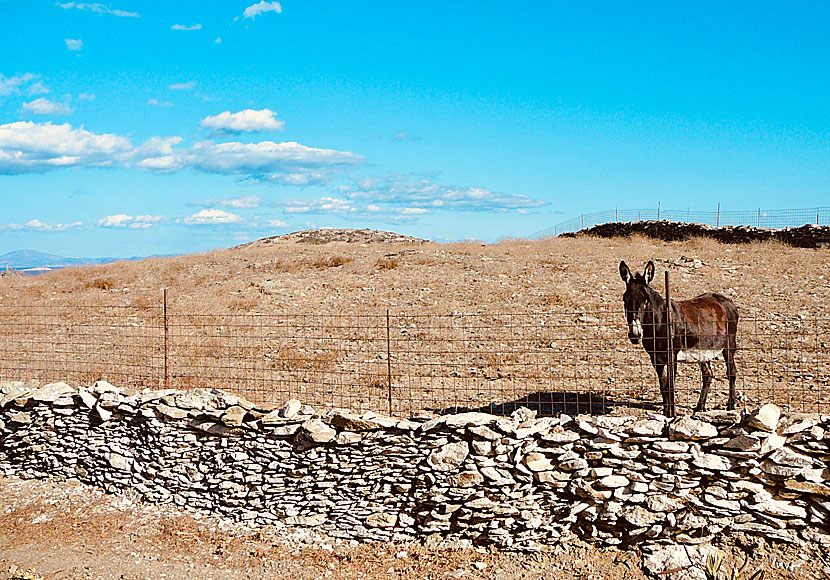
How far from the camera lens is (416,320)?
15.6 m

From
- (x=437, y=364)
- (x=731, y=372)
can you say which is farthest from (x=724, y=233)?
(x=437, y=364)

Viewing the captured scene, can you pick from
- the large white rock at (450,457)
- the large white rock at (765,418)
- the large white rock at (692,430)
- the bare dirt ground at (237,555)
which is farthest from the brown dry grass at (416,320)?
the large white rock at (450,457)

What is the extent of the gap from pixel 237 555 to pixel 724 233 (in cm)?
2907

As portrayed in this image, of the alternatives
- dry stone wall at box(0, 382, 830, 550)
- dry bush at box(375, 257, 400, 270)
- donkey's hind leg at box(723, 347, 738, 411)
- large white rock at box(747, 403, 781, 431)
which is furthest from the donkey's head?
dry bush at box(375, 257, 400, 270)

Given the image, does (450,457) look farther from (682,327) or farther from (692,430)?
(682,327)

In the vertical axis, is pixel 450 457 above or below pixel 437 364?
below

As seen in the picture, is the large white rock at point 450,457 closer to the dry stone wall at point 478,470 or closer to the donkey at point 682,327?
the dry stone wall at point 478,470

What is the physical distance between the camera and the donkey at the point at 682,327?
Answer: 866 centimetres

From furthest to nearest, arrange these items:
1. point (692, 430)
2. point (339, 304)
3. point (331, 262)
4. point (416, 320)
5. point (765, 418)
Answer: point (331, 262) → point (339, 304) → point (416, 320) → point (692, 430) → point (765, 418)

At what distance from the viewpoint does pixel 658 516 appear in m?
6.22

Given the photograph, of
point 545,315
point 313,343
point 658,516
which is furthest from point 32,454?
point 545,315

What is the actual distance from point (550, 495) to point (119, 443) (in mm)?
5424

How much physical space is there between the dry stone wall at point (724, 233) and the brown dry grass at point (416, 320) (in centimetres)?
175

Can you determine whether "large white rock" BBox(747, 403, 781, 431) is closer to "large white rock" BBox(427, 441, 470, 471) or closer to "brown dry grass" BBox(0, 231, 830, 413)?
"brown dry grass" BBox(0, 231, 830, 413)
